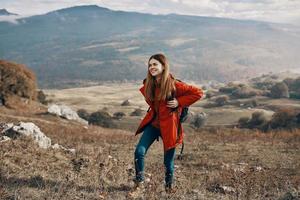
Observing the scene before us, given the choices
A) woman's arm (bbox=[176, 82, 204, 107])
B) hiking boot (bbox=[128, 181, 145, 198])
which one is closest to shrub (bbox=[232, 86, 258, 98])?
woman's arm (bbox=[176, 82, 204, 107])

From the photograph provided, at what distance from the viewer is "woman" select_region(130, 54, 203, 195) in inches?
284

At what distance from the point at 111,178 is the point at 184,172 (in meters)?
2.78

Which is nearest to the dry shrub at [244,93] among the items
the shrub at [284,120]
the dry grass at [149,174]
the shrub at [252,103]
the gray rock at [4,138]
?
the shrub at [252,103]

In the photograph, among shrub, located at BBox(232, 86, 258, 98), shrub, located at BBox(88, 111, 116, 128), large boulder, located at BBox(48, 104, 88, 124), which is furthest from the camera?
shrub, located at BBox(232, 86, 258, 98)

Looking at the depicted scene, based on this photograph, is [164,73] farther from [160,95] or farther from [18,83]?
[18,83]

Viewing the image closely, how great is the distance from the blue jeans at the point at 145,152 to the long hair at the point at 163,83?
561mm

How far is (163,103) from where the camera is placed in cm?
728

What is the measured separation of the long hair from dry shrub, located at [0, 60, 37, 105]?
3510cm

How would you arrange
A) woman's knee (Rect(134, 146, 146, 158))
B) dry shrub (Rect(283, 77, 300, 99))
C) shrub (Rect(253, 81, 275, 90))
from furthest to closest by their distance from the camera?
1. shrub (Rect(253, 81, 275, 90))
2. dry shrub (Rect(283, 77, 300, 99))
3. woman's knee (Rect(134, 146, 146, 158))

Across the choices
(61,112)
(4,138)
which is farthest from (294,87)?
(4,138)

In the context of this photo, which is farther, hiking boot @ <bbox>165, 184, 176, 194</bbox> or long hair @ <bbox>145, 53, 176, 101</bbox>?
long hair @ <bbox>145, 53, 176, 101</bbox>

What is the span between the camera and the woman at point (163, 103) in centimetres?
722

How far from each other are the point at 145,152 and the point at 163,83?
1143 millimetres

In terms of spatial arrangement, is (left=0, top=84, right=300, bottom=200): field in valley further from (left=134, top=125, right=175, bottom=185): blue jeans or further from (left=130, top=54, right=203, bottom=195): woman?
(left=130, top=54, right=203, bottom=195): woman
